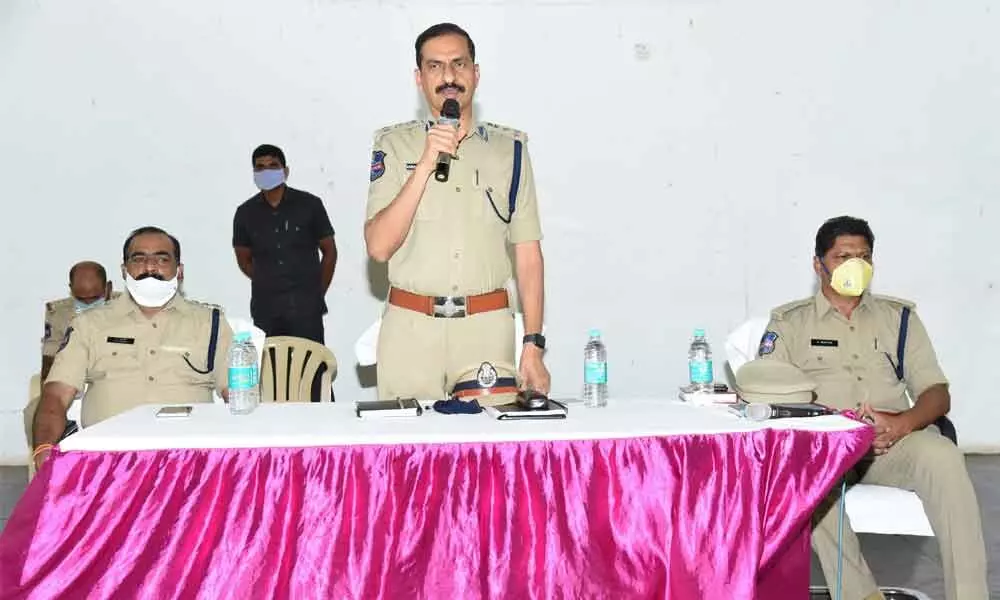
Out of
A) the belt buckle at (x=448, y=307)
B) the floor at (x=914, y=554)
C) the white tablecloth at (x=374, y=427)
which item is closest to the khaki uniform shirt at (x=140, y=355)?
the white tablecloth at (x=374, y=427)

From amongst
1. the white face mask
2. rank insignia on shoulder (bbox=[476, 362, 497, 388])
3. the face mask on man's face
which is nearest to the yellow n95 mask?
rank insignia on shoulder (bbox=[476, 362, 497, 388])

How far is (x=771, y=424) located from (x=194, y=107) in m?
3.96

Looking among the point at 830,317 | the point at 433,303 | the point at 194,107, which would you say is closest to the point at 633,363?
the point at 830,317

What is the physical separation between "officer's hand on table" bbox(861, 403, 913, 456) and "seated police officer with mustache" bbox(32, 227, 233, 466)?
1923 mm

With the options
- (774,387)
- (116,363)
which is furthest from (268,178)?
(774,387)

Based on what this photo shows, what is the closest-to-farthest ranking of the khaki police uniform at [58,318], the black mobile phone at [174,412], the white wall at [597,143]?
the black mobile phone at [174,412]
the khaki police uniform at [58,318]
the white wall at [597,143]

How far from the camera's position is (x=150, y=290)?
3146mm

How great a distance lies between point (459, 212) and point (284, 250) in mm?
2465

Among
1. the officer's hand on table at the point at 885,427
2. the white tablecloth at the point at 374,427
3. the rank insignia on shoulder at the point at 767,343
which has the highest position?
the rank insignia on shoulder at the point at 767,343

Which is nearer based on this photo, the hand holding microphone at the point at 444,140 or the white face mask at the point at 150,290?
the hand holding microphone at the point at 444,140

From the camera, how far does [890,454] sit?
2.95 metres

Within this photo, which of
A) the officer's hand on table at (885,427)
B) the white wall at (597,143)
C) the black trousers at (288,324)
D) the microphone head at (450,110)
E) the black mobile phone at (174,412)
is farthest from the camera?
the white wall at (597,143)

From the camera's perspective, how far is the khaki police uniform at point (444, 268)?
261 cm

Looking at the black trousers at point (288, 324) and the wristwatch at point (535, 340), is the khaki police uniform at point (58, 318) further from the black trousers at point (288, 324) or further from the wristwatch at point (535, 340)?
the wristwatch at point (535, 340)
